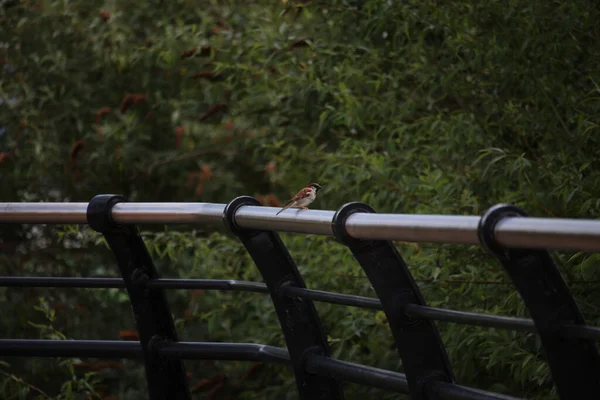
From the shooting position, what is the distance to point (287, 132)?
5516 mm

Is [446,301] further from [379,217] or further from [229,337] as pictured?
[379,217]

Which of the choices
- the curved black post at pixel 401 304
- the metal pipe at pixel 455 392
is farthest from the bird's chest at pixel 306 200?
the metal pipe at pixel 455 392

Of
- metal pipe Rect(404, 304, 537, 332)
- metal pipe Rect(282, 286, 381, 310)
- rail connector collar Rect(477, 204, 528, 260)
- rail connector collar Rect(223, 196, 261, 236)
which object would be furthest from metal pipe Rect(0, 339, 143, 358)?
rail connector collar Rect(477, 204, 528, 260)

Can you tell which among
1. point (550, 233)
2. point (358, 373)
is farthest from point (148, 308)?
point (550, 233)

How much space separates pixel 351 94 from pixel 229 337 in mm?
1536

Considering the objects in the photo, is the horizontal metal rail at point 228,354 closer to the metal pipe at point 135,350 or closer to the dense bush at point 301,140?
the metal pipe at point 135,350

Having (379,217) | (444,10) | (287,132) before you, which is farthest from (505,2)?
(379,217)

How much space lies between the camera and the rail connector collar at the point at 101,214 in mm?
2338

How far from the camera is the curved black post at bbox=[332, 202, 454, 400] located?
1721mm

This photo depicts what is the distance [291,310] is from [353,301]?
344 mm

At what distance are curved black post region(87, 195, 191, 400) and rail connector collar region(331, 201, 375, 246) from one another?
2.61 ft

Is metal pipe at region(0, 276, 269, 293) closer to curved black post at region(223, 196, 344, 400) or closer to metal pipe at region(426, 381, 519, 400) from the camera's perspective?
curved black post at region(223, 196, 344, 400)

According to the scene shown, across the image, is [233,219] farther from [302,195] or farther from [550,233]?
[550,233]

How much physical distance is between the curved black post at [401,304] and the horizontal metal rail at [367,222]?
51 millimetres
